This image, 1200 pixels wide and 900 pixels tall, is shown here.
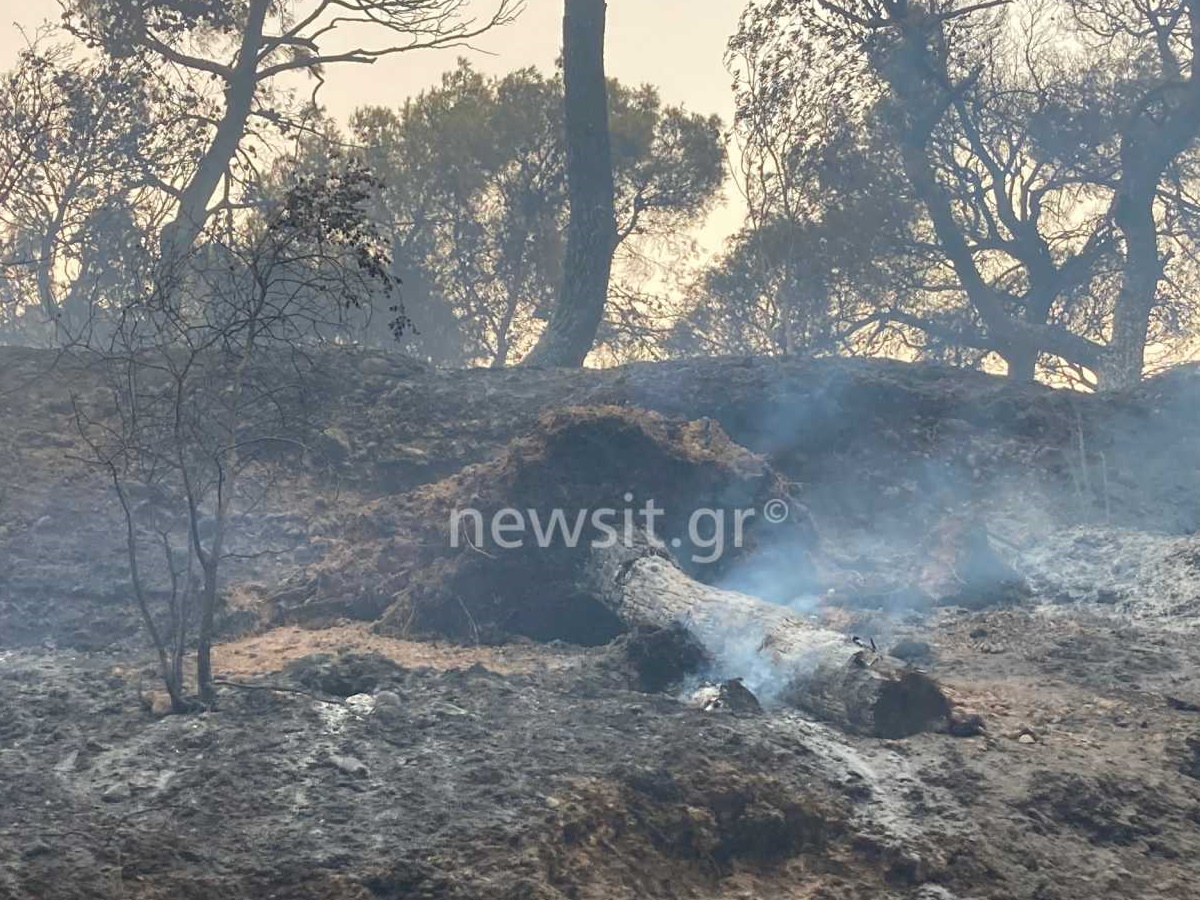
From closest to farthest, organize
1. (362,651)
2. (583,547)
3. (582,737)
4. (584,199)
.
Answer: (582,737) < (362,651) < (583,547) < (584,199)

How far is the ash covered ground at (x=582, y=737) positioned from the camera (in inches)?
202

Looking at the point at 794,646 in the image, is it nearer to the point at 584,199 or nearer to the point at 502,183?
the point at 584,199

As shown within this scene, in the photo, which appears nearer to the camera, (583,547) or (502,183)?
(583,547)

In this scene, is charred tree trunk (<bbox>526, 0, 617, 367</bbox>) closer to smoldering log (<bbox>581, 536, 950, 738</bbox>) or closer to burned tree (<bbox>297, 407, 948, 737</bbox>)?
burned tree (<bbox>297, 407, 948, 737</bbox>)

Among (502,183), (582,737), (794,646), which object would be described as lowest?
(582,737)

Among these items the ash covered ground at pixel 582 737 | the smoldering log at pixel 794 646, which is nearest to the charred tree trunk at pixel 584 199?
the ash covered ground at pixel 582 737

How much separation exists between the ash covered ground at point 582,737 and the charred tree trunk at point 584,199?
509cm

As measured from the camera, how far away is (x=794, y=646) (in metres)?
→ 7.29

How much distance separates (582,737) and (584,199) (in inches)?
453

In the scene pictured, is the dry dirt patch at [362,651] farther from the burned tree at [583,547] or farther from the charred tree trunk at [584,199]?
the charred tree trunk at [584,199]

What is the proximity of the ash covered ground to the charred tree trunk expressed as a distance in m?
5.09

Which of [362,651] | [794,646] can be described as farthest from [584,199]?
[794,646]

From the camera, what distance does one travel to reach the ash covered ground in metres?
5.12

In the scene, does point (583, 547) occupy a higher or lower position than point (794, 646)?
higher
